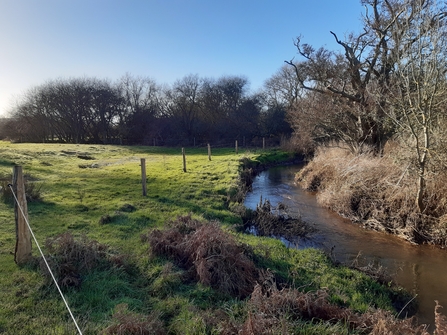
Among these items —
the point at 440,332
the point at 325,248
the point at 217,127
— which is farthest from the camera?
the point at 217,127

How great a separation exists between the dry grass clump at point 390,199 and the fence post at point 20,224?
10.2m

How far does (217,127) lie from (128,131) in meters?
14.0

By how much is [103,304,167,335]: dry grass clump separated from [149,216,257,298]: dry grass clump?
1.47m

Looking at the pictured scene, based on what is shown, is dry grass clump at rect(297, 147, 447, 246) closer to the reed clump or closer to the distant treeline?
the reed clump

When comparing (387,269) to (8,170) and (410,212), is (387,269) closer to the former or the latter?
(410,212)

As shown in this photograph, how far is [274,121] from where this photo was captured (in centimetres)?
4250

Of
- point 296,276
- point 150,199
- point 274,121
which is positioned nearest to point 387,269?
point 296,276

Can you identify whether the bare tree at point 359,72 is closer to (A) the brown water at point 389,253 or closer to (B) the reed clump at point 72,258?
(A) the brown water at point 389,253

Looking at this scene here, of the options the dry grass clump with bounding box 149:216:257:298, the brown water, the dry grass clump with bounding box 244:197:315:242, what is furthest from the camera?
the dry grass clump with bounding box 244:197:315:242

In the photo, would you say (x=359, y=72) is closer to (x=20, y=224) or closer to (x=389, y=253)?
(x=389, y=253)

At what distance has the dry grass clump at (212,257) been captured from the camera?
5.37m

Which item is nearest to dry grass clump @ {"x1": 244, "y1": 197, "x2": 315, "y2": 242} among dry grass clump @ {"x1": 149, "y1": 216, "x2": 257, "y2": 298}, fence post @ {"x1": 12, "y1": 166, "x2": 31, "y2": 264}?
dry grass clump @ {"x1": 149, "y1": 216, "x2": 257, "y2": 298}

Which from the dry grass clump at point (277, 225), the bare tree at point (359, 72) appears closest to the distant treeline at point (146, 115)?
the bare tree at point (359, 72)

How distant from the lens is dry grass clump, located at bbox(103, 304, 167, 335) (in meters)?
3.73
